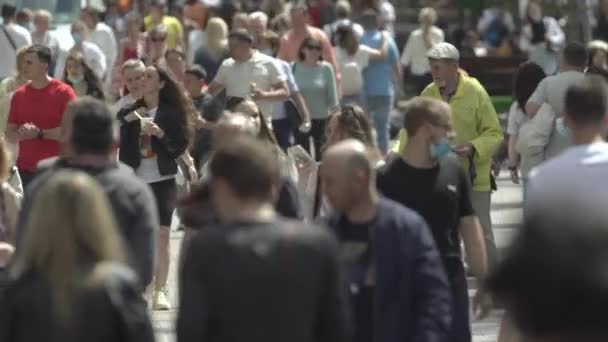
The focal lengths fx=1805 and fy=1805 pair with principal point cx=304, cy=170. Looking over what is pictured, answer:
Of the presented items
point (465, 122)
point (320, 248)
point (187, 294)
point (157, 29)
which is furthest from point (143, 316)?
point (157, 29)

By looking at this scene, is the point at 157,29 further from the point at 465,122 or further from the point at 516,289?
the point at 516,289

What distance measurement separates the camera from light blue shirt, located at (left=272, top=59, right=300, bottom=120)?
15.2 meters

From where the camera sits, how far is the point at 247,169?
515cm

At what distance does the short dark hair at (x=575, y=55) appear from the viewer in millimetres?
11344

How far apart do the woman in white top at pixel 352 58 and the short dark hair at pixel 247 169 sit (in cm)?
1305

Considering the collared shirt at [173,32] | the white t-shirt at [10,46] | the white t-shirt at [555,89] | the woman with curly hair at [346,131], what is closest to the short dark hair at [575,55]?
the white t-shirt at [555,89]

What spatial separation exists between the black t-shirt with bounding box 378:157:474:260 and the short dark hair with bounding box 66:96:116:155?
1458 millimetres

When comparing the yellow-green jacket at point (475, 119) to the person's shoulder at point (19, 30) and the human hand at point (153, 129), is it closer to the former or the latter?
the human hand at point (153, 129)

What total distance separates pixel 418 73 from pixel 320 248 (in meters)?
16.7

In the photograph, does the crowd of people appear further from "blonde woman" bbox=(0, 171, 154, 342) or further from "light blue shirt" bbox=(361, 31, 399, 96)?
"light blue shirt" bbox=(361, 31, 399, 96)

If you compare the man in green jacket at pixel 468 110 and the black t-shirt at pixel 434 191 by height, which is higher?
the black t-shirt at pixel 434 191

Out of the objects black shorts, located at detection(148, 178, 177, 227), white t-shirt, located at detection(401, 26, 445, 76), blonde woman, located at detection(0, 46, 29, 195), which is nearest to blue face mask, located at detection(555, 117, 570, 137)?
black shorts, located at detection(148, 178, 177, 227)

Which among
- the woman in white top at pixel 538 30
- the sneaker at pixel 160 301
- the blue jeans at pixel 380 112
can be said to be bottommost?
the woman in white top at pixel 538 30

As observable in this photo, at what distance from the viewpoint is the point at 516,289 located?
230cm
